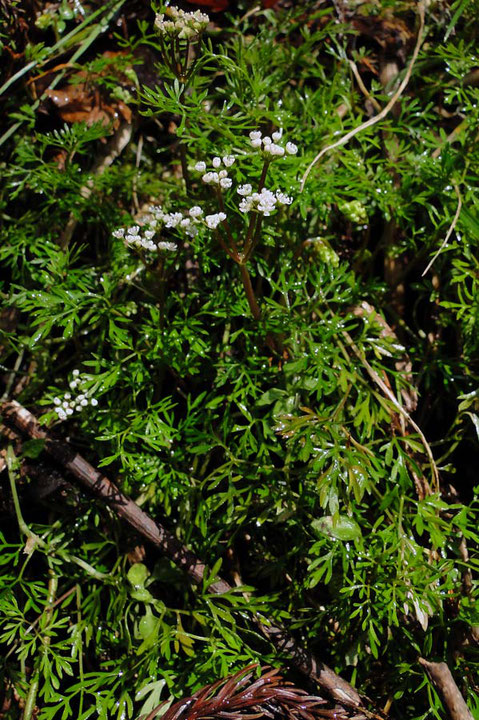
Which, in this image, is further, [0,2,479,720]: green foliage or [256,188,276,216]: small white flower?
[0,2,479,720]: green foliage

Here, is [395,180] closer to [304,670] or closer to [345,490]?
[345,490]

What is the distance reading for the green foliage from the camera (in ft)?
6.16

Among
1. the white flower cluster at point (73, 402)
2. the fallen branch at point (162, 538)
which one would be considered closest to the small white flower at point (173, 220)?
the white flower cluster at point (73, 402)

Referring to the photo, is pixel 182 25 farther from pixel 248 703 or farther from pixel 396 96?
pixel 248 703

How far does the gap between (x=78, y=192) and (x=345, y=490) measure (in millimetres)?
1496

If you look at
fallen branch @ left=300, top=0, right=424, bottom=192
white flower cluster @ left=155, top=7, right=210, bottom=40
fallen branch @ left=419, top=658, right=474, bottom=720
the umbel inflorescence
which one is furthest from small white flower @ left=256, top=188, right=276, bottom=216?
fallen branch @ left=419, top=658, right=474, bottom=720

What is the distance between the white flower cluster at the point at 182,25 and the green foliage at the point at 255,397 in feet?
0.47

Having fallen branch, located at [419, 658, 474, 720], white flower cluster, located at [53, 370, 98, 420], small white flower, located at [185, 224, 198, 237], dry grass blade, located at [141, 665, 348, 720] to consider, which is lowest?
fallen branch, located at [419, 658, 474, 720]

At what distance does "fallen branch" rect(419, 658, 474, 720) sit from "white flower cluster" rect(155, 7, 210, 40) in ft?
6.30

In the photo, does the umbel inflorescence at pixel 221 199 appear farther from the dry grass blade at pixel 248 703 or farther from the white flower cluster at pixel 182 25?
the dry grass blade at pixel 248 703

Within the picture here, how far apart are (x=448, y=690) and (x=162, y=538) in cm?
97

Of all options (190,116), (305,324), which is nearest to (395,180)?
(305,324)

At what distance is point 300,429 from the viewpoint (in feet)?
6.13

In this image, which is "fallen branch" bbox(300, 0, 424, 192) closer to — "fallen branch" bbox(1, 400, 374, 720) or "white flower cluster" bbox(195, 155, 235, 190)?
"white flower cluster" bbox(195, 155, 235, 190)
